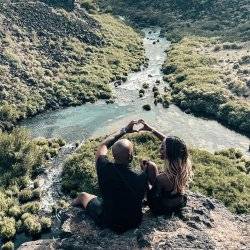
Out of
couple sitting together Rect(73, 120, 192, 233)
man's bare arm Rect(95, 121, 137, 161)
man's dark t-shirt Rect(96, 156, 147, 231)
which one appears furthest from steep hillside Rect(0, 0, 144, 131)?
man's dark t-shirt Rect(96, 156, 147, 231)

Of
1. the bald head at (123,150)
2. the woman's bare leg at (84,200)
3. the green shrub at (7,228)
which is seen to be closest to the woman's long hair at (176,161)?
the bald head at (123,150)

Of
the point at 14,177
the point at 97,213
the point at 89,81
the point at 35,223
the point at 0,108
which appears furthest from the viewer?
the point at 89,81

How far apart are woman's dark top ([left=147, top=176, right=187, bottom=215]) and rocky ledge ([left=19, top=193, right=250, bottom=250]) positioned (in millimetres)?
517

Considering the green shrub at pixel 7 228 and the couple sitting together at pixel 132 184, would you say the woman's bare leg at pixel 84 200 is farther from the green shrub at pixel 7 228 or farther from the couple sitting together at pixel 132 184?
the green shrub at pixel 7 228

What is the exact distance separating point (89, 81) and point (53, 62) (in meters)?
6.27

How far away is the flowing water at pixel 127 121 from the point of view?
51.9 m

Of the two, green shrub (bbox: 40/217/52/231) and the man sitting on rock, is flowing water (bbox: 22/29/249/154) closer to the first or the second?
green shrub (bbox: 40/217/52/231)

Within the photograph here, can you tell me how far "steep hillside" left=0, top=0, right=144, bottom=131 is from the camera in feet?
195

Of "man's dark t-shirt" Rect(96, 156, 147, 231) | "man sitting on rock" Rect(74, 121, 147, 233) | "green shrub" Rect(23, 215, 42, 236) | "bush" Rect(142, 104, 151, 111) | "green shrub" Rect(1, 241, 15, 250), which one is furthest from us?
"bush" Rect(142, 104, 151, 111)

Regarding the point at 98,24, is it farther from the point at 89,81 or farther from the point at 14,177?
the point at 14,177

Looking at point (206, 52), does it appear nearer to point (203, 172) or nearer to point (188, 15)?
point (188, 15)

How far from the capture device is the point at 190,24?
3807 inches

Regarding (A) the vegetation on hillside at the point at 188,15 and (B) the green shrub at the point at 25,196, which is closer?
(B) the green shrub at the point at 25,196

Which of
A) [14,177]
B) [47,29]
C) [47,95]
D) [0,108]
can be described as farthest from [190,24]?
[14,177]
